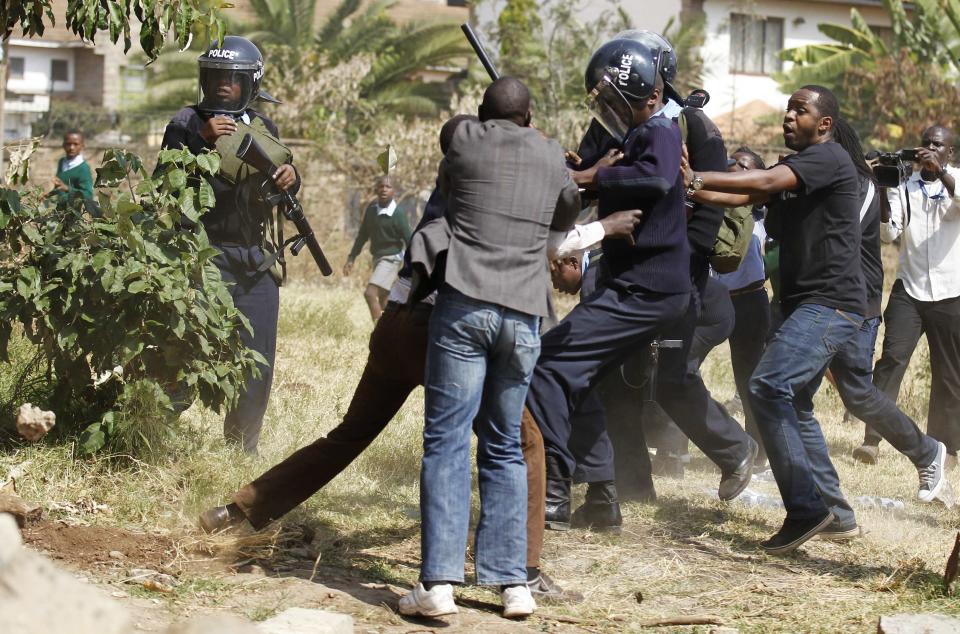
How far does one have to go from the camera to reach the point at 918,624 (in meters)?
4.50

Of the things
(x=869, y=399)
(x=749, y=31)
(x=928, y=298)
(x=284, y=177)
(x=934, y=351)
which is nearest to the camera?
(x=284, y=177)

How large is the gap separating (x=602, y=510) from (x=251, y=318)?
2126 millimetres

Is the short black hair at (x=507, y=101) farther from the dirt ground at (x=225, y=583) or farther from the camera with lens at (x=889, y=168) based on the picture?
the camera with lens at (x=889, y=168)

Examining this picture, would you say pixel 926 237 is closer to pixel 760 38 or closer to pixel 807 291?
pixel 807 291

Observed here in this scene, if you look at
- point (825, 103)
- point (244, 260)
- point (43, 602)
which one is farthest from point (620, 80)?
point (43, 602)

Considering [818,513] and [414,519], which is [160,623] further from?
[818,513]

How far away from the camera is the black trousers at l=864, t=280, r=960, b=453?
27.2 feet

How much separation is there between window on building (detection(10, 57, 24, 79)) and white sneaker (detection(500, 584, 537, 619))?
125ft

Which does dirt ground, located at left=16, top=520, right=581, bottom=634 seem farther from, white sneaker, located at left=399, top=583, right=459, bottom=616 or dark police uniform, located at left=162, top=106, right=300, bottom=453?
dark police uniform, located at left=162, top=106, right=300, bottom=453

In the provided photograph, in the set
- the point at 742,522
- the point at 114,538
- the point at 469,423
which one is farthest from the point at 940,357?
the point at 114,538

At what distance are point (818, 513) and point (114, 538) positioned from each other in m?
3.04

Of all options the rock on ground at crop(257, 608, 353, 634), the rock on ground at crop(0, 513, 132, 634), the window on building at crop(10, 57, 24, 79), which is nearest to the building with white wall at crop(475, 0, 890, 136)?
the window on building at crop(10, 57, 24, 79)

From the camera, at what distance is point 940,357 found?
→ 838 cm

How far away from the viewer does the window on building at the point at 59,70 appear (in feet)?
129
